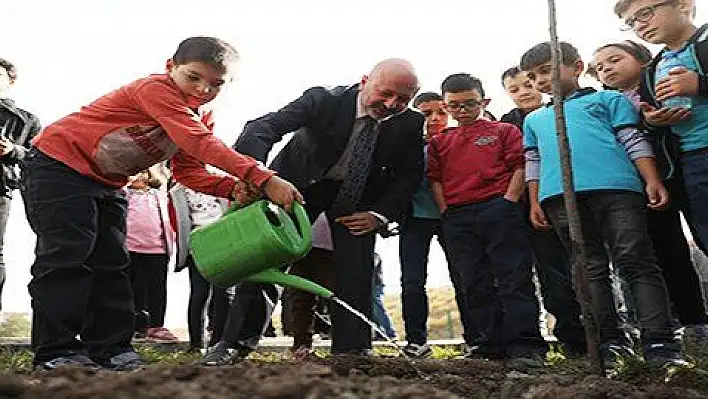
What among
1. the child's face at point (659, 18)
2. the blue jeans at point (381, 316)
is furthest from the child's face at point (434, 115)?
the child's face at point (659, 18)

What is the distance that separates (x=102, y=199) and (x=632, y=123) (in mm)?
2036

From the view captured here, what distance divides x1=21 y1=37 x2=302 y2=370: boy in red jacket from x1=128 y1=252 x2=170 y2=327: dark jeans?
1931mm

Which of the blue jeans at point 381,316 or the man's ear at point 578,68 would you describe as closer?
the man's ear at point 578,68

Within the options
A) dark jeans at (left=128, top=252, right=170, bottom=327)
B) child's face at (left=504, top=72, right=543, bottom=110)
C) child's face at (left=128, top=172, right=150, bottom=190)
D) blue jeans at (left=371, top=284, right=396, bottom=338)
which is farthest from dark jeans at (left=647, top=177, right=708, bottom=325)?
child's face at (left=128, top=172, right=150, bottom=190)

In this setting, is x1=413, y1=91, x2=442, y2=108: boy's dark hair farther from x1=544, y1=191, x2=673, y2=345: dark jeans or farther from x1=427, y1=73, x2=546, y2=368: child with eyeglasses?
Answer: x1=544, y1=191, x2=673, y2=345: dark jeans

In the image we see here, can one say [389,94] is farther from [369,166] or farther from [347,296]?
[347,296]

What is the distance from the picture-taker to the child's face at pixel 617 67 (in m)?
3.30

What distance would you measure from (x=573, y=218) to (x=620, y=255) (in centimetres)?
94

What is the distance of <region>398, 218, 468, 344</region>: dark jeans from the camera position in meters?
4.04

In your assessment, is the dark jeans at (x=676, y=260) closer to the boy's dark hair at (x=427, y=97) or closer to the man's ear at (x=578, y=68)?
the man's ear at (x=578, y=68)

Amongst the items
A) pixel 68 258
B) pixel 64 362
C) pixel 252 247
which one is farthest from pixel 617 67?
pixel 64 362

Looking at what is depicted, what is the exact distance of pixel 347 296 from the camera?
3443mm

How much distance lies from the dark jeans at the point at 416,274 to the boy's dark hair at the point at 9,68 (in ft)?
7.82

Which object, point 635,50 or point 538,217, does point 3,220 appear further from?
point 635,50
